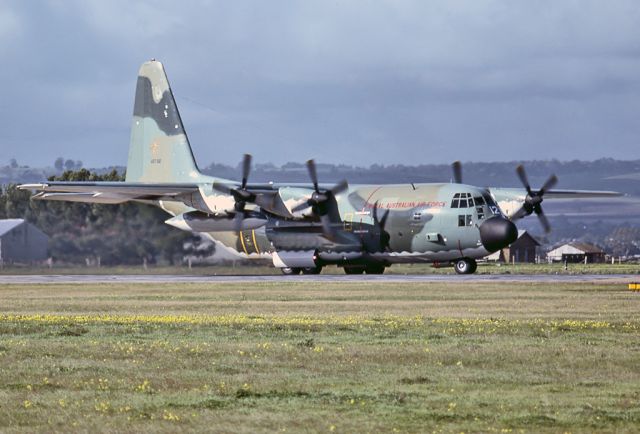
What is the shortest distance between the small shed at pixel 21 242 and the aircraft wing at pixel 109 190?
6113mm

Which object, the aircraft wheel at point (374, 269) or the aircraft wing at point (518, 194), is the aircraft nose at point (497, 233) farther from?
the aircraft wheel at point (374, 269)

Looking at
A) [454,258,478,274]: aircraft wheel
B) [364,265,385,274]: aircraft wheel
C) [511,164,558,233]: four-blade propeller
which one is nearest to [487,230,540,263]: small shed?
[364,265,385,274]: aircraft wheel

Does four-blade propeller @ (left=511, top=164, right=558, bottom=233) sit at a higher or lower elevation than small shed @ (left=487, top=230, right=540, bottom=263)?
higher

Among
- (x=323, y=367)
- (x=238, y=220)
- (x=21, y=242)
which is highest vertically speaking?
(x=238, y=220)

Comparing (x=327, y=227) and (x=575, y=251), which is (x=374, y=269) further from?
(x=575, y=251)

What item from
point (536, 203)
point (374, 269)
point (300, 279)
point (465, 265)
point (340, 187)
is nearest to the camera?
point (300, 279)

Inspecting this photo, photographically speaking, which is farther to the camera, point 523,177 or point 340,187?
point 523,177

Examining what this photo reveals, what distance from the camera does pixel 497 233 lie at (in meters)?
59.6

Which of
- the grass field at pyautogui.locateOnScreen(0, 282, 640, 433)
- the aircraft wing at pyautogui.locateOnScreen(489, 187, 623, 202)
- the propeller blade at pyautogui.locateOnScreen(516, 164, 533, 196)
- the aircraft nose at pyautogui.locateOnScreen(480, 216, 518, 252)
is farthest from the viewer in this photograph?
the aircraft wing at pyautogui.locateOnScreen(489, 187, 623, 202)

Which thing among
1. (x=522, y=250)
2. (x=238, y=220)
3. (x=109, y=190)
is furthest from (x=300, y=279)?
(x=522, y=250)

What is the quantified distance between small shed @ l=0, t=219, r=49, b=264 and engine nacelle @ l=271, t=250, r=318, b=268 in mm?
14085

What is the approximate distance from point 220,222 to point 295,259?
17.3 feet

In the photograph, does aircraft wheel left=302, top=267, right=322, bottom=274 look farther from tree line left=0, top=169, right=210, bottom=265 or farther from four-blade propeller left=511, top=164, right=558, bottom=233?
four-blade propeller left=511, top=164, right=558, bottom=233

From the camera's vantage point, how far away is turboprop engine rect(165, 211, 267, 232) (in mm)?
62656
